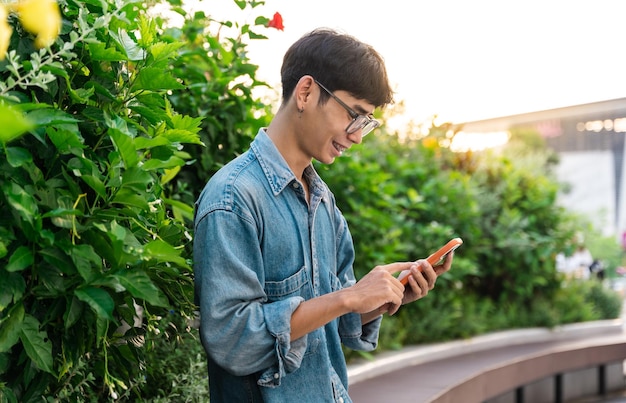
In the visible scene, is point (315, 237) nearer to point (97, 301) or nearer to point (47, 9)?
point (97, 301)

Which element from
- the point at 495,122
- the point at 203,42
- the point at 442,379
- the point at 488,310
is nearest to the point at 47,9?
the point at 203,42

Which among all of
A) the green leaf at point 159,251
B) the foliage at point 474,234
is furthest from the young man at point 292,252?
the foliage at point 474,234

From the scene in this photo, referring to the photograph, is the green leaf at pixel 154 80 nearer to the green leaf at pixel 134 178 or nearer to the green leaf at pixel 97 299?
the green leaf at pixel 134 178

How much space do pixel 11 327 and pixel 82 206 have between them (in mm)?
289

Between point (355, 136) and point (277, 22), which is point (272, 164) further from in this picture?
point (277, 22)

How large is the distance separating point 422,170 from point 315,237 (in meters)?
4.48

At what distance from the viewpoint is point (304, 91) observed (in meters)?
1.87

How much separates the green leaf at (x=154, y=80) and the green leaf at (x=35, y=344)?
1.98ft

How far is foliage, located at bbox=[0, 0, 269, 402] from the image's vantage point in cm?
143

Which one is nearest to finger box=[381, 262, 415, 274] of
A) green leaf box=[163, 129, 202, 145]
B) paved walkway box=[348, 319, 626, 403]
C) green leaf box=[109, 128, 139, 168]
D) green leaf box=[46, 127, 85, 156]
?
green leaf box=[163, 129, 202, 145]

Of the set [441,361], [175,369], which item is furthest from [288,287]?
[441,361]

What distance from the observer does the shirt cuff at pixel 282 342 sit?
162 centimetres

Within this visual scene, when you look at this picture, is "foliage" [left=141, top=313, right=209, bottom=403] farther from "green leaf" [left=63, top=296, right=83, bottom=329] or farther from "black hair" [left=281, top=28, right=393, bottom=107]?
"black hair" [left=281, top=28, right=393, bottom=107]

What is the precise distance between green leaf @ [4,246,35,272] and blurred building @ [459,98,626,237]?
23968 mm
